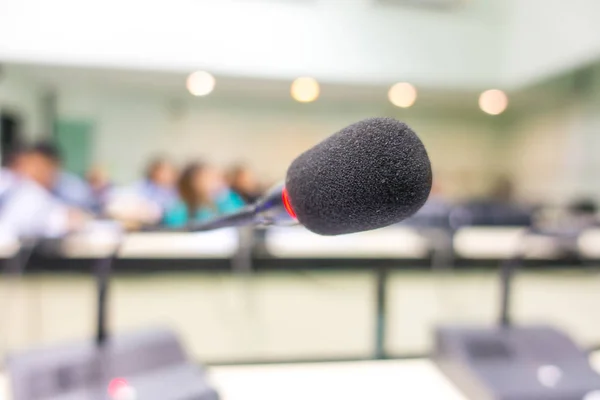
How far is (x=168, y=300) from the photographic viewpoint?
5.54ft

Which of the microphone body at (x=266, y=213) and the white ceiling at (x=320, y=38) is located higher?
the white ceiling at (x=320, y=38)

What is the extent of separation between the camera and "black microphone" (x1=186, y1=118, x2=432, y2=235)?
341 mm

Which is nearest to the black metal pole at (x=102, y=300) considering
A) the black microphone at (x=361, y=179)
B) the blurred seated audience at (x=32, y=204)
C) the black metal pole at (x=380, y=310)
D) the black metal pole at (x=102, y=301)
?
the black metal pole at (x=102, y=301)

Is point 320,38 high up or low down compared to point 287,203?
up

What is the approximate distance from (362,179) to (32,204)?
203 cm

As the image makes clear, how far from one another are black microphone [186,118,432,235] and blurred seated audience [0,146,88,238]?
1.42 metres

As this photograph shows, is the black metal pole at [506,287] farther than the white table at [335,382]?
Yes

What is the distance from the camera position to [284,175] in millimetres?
411

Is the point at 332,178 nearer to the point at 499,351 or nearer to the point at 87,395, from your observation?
the point at 87,395

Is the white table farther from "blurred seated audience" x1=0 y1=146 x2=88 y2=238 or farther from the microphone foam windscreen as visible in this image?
"blurred seated audience" x1=0 y1=146 x2=88 y2=238

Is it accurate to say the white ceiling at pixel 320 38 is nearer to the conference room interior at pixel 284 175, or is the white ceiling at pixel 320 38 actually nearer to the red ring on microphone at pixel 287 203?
the conference room interior at pixel 284 175

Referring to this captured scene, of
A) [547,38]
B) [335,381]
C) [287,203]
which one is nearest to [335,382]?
[335,381]

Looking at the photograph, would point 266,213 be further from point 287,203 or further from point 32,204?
point 32,204

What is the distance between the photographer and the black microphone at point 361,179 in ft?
1.12
